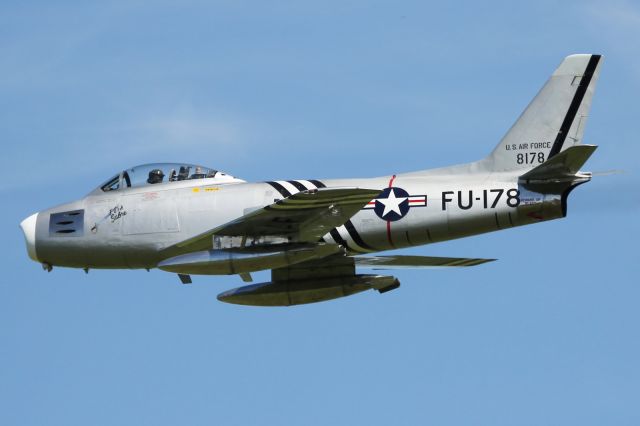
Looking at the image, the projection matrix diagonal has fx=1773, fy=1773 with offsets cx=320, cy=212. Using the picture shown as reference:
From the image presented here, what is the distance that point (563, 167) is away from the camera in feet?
135

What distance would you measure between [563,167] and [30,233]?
13903 millimetres

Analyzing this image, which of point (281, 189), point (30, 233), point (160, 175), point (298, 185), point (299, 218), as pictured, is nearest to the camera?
point (299, 218)

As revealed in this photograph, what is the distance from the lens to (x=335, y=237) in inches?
1721

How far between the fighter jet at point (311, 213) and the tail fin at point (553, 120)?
0.08 feet

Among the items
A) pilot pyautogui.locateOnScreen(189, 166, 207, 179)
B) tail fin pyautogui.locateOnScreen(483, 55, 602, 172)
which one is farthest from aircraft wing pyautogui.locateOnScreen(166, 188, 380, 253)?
tail fin pyautogui.locateOnScreen(483, 55, 602, 172)

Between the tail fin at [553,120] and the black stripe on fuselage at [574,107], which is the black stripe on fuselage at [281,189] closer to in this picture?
the tail fin at [553,120]

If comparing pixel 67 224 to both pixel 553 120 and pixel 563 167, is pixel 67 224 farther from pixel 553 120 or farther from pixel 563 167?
pixel 563 167

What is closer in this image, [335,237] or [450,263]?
[335,237]

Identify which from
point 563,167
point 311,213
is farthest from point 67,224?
point 563,167

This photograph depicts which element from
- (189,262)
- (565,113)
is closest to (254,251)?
(189,262)

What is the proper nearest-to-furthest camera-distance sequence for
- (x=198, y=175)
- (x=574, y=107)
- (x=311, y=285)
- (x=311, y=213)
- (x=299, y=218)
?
1. (x=311, y=213)
2. (x=299, y=218)
3. (x=574, y=107)
4. (x=198, y=175)
5. (x=311, y=285)

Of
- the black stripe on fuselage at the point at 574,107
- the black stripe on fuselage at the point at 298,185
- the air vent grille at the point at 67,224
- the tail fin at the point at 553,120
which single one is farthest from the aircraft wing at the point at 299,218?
the black stripe on fuselage at the point at 574,107

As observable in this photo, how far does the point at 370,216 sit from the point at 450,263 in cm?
440

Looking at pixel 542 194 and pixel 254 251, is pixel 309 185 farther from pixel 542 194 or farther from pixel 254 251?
pixel 542 194
